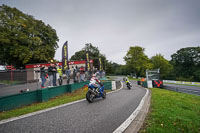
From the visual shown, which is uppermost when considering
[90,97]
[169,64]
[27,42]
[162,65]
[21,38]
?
[21,38]

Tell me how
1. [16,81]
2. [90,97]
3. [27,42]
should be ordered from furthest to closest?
[27,42] < [90,97] < [16,81]

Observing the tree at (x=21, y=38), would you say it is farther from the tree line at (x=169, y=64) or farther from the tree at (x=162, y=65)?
the tree at (x=162, y=65)

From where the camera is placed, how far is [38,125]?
9.62ft

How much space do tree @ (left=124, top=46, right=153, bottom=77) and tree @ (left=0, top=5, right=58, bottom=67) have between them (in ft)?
96.0

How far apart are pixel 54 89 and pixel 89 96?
9.37 ft

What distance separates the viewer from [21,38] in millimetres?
23406

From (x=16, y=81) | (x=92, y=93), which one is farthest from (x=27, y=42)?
(x=92, y=93)

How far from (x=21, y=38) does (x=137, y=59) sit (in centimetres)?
3745

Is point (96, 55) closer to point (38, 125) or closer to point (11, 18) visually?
point (11, 18)

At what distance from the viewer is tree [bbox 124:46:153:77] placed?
129 ft

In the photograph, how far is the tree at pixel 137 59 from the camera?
129 ft

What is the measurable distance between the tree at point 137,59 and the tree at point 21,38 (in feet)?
96.0

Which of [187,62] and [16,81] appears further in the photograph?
[187,62]

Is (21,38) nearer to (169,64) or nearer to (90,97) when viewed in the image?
(90,97)
